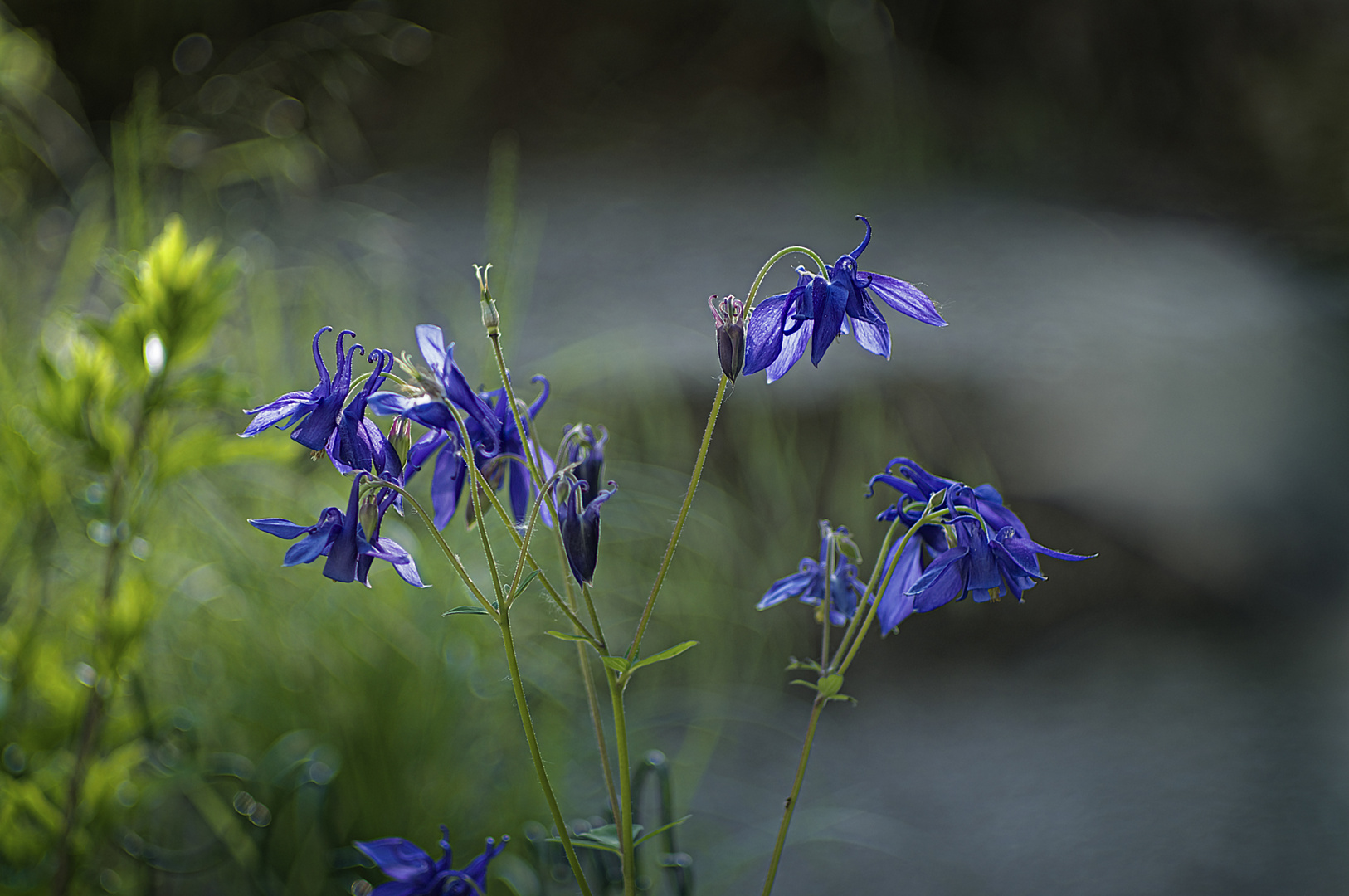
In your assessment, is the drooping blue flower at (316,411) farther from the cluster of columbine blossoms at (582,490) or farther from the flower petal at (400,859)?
the flower petal at (400,859)

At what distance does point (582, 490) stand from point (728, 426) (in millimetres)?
1186

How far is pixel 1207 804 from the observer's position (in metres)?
1.27

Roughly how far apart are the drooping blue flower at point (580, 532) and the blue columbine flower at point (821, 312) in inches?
3.9

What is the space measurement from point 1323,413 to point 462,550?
1.60 metres

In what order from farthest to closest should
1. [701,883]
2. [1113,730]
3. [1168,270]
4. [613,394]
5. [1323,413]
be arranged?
[1168,270]
[1323,413]
[613,394]
[1113,730]
[701,883]

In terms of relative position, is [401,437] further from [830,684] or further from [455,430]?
[830,684]

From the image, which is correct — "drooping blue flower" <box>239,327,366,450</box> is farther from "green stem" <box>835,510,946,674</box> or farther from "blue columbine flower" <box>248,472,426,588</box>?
"green stem" <box>835,510,946,674</box>

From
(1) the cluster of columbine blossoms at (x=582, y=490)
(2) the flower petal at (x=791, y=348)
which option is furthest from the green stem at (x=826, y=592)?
(2) the flower petal at (x=791, y=348)

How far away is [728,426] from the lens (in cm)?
164

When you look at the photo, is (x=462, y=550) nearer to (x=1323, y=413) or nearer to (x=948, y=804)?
(x=948, y=804)

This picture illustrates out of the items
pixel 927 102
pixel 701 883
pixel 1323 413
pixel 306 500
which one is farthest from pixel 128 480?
pixel 927 102

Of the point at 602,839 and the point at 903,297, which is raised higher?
the point at 903,297

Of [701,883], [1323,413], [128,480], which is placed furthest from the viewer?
[1323,413]

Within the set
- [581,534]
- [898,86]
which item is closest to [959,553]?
[581,534]
